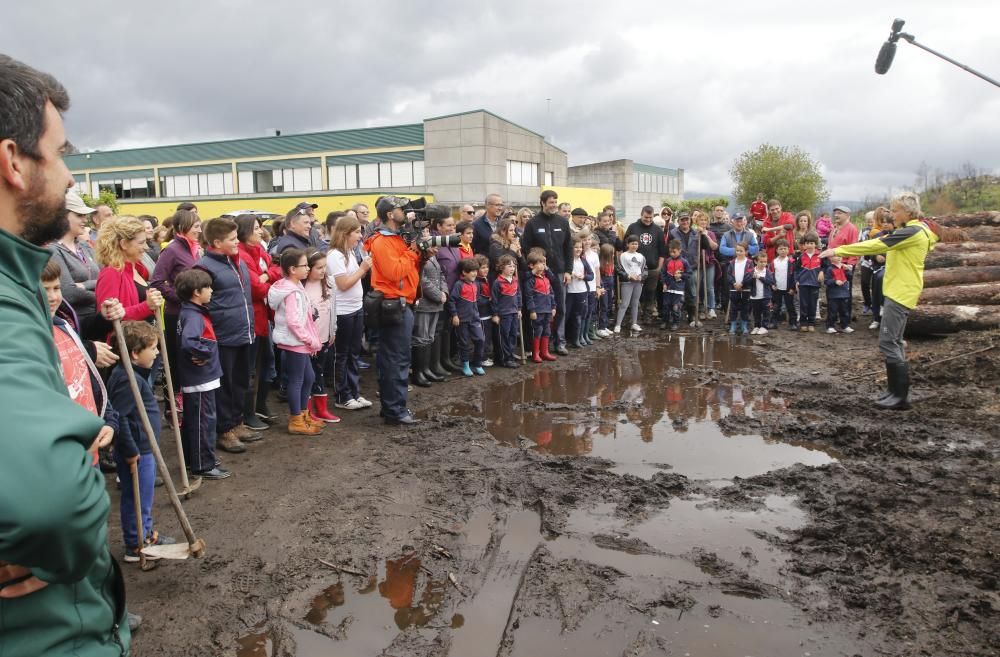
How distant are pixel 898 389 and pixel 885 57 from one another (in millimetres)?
10571

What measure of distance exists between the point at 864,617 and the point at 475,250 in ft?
23.9

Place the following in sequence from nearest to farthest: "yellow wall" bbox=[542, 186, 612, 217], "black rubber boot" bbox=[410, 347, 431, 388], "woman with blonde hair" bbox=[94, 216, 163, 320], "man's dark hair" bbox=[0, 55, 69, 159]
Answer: "man's dark hair" bbox=[0, 55, 69, 159] → "woman with blonde hair" bbox=[94, 216, 163, 320] → "black rubber boot" bbox=[410, 347, 431, 388] → "yellow wall" bbox=[542, 186, 612, 217]

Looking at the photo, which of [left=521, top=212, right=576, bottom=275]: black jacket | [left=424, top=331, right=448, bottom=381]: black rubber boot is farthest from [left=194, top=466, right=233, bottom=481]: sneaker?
[left=521, top=212, right=576, bottom=275]: black jacket

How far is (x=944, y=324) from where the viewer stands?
1058 cm

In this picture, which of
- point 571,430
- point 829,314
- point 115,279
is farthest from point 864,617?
point 829,314

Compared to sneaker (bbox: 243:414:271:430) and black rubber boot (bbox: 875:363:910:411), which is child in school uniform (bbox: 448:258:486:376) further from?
black rubber boot (bbox: 875:363:910:411)

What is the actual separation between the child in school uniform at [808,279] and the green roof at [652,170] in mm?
45180

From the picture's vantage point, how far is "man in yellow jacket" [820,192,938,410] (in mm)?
7105

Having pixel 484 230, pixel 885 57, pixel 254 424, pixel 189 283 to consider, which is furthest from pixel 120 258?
pixel 885 57

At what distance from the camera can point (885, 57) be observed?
47.0ft

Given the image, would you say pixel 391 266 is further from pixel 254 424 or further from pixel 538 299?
pixel 538 299

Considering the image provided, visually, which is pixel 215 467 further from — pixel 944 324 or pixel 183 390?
pixel 944 324

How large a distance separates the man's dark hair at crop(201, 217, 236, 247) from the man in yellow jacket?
6073mm

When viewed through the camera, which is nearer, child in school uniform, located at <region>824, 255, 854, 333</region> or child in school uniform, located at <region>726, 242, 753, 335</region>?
child in school uniform, located at <region>824, 255, 854, 333</region>
